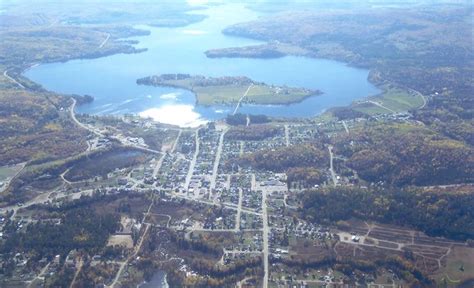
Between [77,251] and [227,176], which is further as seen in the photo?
[227,176]

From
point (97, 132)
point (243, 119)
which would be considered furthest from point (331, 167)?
point (97, 132)

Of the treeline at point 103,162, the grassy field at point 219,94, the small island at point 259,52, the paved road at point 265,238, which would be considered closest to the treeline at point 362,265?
the paved road at point 265,238

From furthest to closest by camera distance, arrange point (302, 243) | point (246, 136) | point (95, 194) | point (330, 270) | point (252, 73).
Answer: point (252, 73), point (246, 136), point (95, 194), point (302, 243), point (330, 270)

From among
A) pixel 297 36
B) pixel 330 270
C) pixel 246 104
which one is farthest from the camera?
pixel 297 36

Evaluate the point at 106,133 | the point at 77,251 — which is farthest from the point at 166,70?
the point at 77,251

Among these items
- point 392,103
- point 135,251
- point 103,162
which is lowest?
point 103,162

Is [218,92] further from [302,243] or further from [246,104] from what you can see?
[302,243]

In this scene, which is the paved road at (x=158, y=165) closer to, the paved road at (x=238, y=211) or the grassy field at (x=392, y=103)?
the paved road at (x=238, y=211)

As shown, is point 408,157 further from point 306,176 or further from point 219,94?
point 219,94
